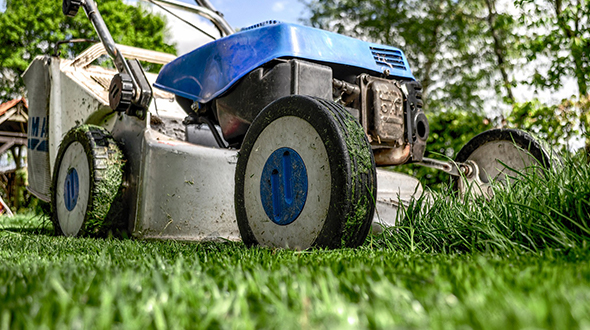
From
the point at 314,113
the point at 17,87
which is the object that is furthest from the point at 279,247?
the point at 17,87

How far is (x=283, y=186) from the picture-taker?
1.71m

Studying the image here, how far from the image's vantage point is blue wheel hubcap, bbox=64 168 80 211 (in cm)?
269

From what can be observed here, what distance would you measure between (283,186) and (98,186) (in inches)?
46.5

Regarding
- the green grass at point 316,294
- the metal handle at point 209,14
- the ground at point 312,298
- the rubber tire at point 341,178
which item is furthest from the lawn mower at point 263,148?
the ground at point 312,298

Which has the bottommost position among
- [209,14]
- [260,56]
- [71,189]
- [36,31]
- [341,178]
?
[71,189]

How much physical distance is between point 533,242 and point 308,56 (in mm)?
1149

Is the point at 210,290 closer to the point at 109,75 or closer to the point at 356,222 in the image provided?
the point at 356,222

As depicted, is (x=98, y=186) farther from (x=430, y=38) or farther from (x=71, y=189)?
(x=430, y=38)

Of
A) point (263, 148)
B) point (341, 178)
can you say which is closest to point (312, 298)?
point (341, 178)

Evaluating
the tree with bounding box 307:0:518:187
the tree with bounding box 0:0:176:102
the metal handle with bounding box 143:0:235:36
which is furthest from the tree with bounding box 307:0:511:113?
the metal handle with bounding box 143:0:235:36

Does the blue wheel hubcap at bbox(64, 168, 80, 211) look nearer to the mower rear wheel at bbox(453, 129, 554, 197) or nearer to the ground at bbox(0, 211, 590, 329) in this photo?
the ground at bbox(0, 211, 590, 329)

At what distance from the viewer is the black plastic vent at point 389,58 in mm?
2471

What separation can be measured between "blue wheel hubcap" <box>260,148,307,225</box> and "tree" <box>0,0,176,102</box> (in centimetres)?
1435

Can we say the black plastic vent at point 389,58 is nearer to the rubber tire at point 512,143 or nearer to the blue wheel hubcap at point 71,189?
the rubber tire at point 512,143
